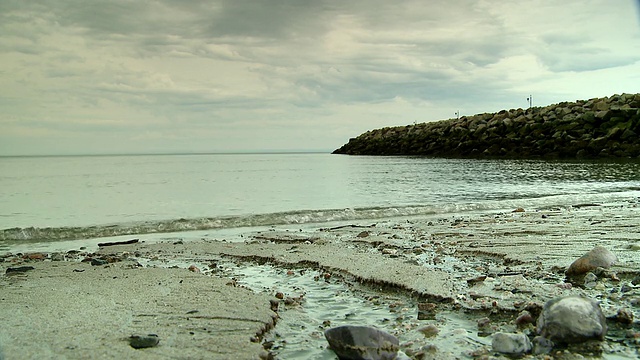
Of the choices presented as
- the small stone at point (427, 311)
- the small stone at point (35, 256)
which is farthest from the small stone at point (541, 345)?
the small stone at point (35, 256)

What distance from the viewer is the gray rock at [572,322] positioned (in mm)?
3329

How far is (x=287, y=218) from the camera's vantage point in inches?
488

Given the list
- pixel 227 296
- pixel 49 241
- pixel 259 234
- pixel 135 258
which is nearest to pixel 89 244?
pixel 49 241

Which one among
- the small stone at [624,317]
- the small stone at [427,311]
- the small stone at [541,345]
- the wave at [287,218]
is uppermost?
the small stone at [624,317]

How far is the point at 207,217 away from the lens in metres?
12.6

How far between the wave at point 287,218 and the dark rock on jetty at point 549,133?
80.3ft

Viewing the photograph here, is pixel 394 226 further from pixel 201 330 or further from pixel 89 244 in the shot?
pixel 201 330

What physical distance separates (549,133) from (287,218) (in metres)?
38.6

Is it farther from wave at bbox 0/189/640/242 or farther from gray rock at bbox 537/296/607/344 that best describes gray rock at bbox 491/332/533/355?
wave at bbox 0/189/640/242

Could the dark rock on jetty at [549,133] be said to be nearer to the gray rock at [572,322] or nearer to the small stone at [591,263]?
the small stone at [591,263]

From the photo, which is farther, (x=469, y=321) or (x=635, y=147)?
(x=635, y=147)

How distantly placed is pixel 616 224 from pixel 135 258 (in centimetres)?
851

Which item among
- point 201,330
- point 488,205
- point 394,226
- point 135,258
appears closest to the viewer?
point 201,330

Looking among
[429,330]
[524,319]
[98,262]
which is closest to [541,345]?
[524,319]
